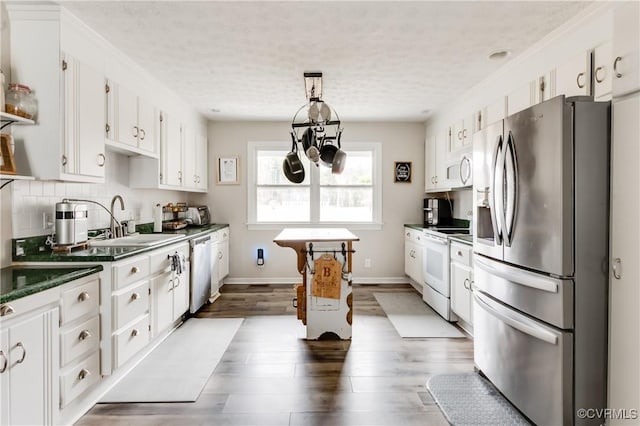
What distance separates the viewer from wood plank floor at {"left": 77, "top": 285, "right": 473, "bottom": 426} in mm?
1991

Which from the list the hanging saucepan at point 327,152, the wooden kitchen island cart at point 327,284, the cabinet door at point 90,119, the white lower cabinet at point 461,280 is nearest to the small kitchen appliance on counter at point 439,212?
the white lower cabinet at point 461,280

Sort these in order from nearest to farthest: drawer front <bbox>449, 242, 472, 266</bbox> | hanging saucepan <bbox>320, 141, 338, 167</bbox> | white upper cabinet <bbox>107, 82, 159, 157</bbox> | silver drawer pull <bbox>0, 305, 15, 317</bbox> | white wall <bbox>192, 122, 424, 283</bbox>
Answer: silver drawer pull <bbox>0, 305, 15, 317</bbox> → white upper cabinet <bbox>107, 82, 159, 157</bbox> → hanging saucepan <bbox>320, 141, 338, 167</bbox> → drawer front <bbox>449, 242, 472, 266</bbox> → white wall <bbox>192, 122, 424, 283</bbox>

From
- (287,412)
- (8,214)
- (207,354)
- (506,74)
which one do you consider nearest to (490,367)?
(287,412)

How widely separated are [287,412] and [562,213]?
1.85 m

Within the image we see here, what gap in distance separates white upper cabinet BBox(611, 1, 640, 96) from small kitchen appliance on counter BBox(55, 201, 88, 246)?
319 centimetres

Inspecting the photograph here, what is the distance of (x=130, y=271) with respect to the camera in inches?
92.3

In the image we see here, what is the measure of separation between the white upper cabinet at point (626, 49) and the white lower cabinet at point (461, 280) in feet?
5.82

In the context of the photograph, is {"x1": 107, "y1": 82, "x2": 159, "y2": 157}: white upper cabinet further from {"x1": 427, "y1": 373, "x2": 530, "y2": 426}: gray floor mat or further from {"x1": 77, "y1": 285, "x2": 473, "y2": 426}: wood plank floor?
{"x1": 427, "y1": 373, "x2": 530, "y2": 426}: gray floor mat

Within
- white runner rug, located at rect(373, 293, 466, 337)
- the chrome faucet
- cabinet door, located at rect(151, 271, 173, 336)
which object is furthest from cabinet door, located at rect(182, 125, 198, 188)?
white runner rug, located at rect(373, 293, 466, 337)

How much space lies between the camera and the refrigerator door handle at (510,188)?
1951 millimetres

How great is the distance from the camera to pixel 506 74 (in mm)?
3002

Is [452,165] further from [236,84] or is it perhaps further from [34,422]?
[34,422]

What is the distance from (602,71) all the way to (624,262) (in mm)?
1189

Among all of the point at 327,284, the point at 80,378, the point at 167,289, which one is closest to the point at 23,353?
the point at 80,378
